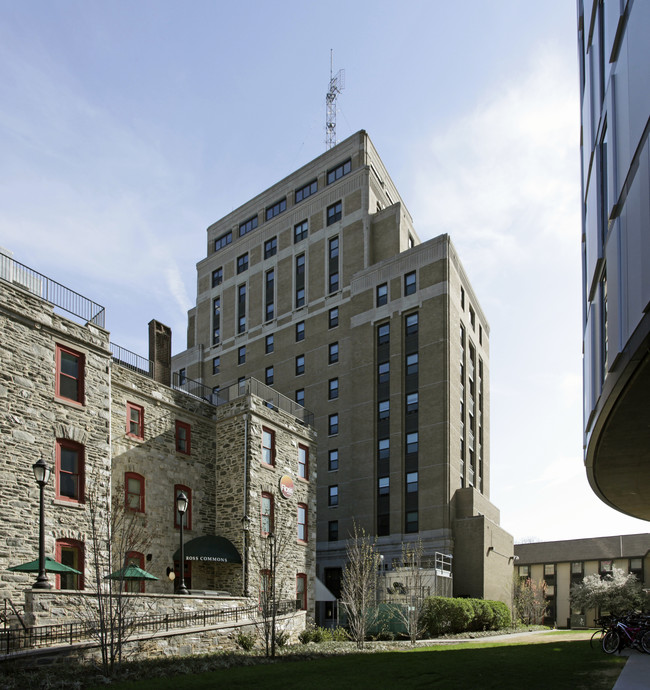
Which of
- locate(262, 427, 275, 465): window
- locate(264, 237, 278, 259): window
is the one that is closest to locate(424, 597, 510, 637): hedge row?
locate(262, 427, 275, 465): window

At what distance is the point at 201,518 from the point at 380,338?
82.3 feet

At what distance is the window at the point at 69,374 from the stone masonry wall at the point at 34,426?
186mm

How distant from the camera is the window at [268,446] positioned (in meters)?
35.8

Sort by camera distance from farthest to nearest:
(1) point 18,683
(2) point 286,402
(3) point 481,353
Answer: (3) point 481,353 → (2) point 286,402 → (1) point 18,683

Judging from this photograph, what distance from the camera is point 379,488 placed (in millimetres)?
51875

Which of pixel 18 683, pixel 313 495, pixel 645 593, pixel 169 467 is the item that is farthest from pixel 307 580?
pixel 645 593

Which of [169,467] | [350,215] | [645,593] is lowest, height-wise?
[645,593]

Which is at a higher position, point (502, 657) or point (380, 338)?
point (380, 338)

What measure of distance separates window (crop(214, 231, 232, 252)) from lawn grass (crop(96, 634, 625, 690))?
54328 mm

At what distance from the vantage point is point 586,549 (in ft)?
278

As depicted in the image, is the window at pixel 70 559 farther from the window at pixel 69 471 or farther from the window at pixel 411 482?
the window at pixel 411 482

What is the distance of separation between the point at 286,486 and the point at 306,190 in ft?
117

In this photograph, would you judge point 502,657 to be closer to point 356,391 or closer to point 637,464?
point 637,464

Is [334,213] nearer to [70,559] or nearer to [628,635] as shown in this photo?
[70,559]
